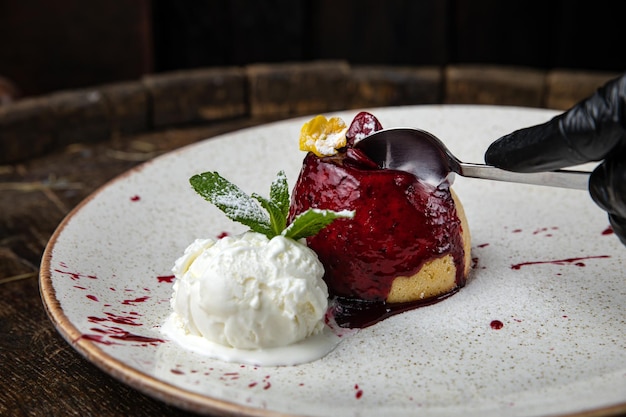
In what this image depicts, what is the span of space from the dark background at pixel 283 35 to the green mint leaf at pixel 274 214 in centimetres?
268

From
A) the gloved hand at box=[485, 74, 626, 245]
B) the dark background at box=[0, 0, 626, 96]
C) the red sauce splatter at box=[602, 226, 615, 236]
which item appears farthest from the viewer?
the dark background at box=[0, 0, 626, 96]

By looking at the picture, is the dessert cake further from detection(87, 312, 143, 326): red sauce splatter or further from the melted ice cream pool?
detection(87, 312, 143, 326): red sauce splatter

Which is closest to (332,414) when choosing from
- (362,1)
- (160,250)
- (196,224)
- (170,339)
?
(170,339)

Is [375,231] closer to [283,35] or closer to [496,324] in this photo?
[496,324]

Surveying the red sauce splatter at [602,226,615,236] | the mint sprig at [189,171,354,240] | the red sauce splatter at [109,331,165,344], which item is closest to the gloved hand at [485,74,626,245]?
the mint sprig at [189,171,354,240]

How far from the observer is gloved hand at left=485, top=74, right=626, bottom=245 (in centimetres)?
127

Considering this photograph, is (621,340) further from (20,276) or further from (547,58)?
(547,58)

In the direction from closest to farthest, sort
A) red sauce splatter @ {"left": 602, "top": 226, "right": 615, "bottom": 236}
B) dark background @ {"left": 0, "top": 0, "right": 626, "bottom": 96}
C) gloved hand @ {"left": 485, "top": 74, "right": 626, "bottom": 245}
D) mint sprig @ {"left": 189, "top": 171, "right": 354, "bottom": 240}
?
gloved hand @ {"left": 485, "top": 74, "right": 626, "bottom": 245} → mint sprig @ {"left": 189, "top": 171, "right": 354, "bottom": 240} → red sauce splatter @ {"left": 602, "top": 226, "right": 615, "bottom": 236} → dark background @ {"left": 0, "top": 0, "right": 626, "bottom": 96}

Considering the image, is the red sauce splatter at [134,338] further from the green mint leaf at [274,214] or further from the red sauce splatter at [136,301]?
the green mint leaf at [274,214]

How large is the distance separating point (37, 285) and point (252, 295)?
75 centimetres

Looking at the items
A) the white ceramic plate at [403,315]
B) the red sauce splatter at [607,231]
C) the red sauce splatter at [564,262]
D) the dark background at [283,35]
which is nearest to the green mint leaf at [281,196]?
the white ceramic plate at [403,315]

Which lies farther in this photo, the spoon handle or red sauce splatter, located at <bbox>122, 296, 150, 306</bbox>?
red sauce splatter, located at <bbox>122, 296, 150, 306</bbox>

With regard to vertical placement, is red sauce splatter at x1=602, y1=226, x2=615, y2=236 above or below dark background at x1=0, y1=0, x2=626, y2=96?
below

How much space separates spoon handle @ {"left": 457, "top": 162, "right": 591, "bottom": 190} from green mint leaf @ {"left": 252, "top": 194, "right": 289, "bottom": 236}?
1.27 ft
